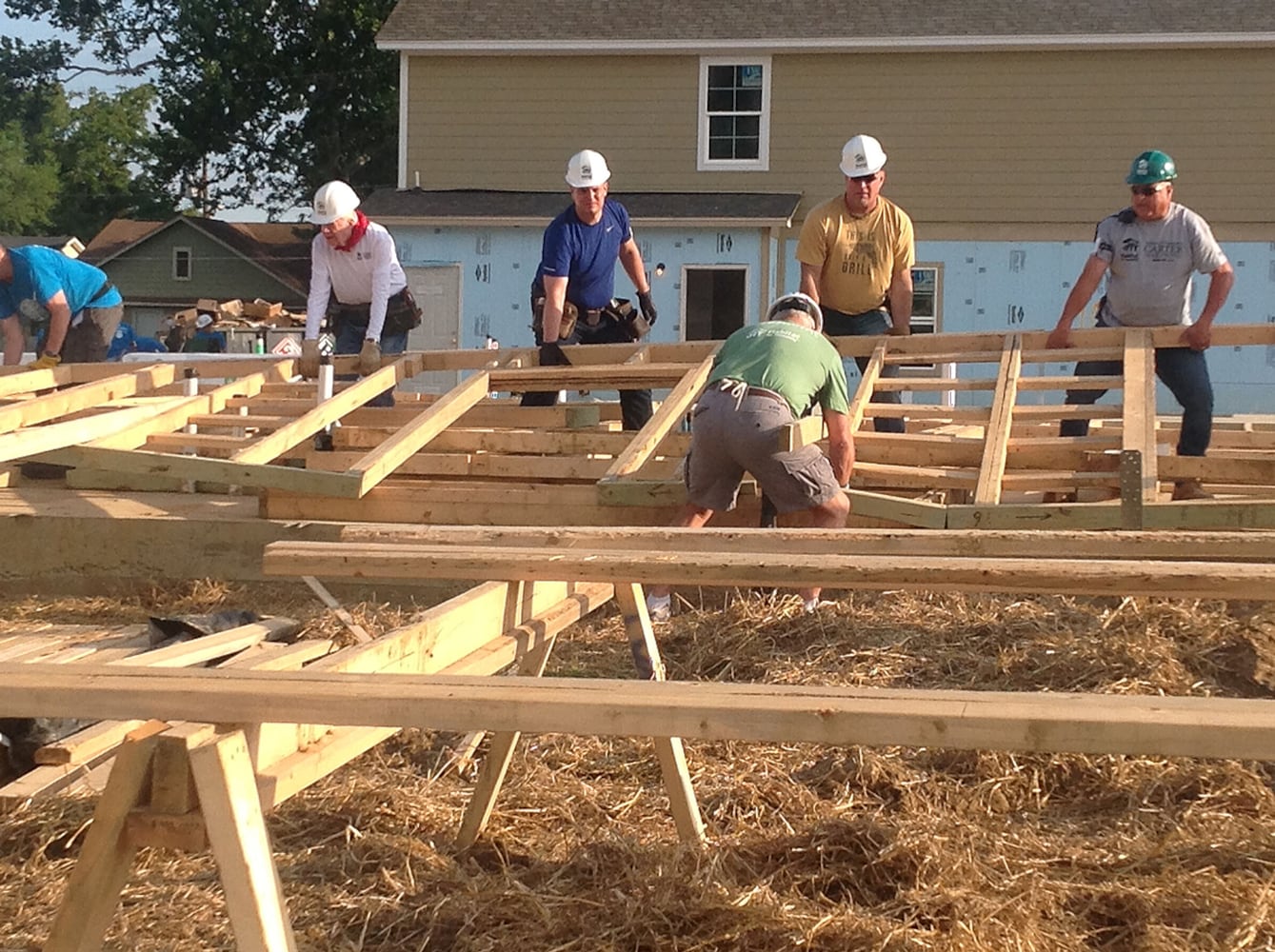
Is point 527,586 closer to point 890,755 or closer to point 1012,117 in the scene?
point 890,755

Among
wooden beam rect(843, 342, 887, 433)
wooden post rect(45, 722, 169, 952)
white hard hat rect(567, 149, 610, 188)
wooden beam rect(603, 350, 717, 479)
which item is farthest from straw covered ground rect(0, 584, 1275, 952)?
white hard hat rect(567, 149, 610, 188)

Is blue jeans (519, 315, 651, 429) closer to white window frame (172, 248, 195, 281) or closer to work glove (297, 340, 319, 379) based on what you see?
work glove (297, 340, 319, 379)

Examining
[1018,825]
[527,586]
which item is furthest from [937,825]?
[527,586]

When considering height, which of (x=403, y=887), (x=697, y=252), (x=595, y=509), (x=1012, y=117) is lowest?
(x=403, y=887)

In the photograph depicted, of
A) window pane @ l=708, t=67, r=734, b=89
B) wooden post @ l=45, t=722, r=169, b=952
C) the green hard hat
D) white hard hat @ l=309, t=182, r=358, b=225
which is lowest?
wooden post @ l=45, t=722, r=169, b=952

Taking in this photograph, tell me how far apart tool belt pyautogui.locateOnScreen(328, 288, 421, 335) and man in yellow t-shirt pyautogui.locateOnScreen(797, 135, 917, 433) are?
7.80 feet

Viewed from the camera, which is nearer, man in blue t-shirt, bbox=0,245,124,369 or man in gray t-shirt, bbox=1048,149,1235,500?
man in gray t-shirt, bbox=1048,149,1235,500

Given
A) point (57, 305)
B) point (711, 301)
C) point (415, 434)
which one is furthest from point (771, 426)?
point (711, 301)

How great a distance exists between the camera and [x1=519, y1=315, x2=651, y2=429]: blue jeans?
7.71m

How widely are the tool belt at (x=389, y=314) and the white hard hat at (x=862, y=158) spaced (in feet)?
8.79

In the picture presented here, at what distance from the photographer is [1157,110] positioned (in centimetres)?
1823

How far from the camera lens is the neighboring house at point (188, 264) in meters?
38.0

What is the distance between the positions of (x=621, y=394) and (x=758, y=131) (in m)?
12.2

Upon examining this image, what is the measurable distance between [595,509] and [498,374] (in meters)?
1.35
